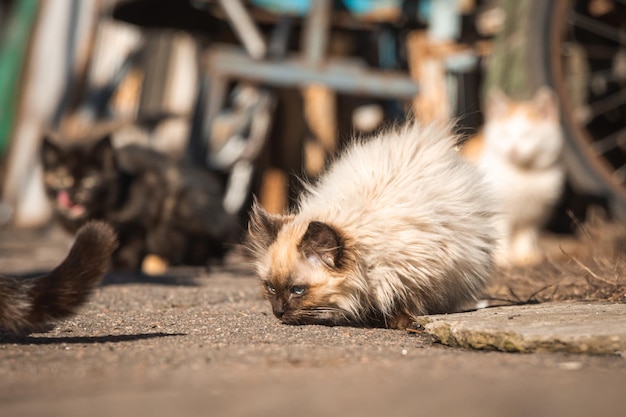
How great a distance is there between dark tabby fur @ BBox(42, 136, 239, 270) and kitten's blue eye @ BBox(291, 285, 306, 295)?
3278 mm

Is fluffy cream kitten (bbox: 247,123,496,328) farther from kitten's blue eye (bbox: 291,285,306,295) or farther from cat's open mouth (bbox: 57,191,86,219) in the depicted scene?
cat's open mouth (bbox: 57,191,86,219)

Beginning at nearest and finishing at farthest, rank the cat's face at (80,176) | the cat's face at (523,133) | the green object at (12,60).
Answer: the cat's face at (80,176) → the cat's face at (523,133) → the green object at (12,60)

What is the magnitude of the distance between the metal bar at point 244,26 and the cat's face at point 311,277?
13.7 feet

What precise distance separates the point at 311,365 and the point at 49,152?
479 centimetres

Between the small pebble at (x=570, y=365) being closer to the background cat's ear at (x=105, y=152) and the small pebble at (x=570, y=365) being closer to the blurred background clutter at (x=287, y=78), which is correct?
the blurred background clutter at (x=287, y=78)

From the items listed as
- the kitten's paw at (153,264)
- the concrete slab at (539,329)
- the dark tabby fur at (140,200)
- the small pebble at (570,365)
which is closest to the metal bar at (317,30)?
the dark tabby fur at (140,200)

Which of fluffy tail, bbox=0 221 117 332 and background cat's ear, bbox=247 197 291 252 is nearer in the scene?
fluffy tail, bbox=0 221 117 332

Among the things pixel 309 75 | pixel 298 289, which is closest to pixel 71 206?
pixel 309 75

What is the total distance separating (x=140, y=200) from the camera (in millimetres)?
7180

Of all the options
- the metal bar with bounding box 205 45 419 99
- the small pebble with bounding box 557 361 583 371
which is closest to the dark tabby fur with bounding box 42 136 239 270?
the metal bar with bounding box 205 45 419 99

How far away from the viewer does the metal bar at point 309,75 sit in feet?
26.3

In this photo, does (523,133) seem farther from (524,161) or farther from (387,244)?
(387,244)

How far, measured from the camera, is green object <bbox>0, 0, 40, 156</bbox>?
1174cm

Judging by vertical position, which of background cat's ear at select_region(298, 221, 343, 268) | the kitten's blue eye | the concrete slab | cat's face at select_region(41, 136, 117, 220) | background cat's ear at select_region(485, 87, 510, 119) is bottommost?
the concrete slab
